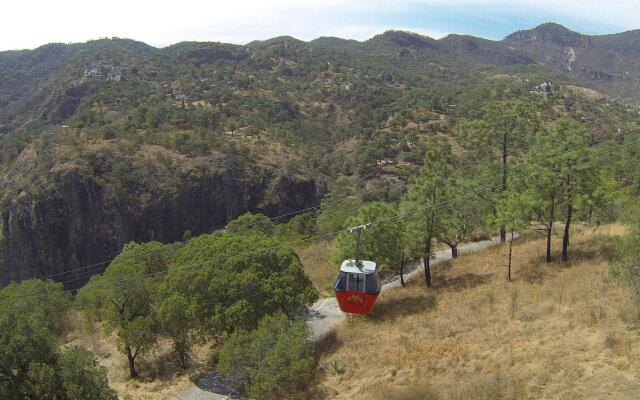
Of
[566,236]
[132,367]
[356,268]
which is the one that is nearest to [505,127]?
[566,236]

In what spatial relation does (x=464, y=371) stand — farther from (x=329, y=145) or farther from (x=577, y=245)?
(x=329, y=145)

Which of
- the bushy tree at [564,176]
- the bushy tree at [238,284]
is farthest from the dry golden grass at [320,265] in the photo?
the bushy tree at [564,176]

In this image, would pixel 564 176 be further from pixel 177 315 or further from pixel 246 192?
pixel 246 192

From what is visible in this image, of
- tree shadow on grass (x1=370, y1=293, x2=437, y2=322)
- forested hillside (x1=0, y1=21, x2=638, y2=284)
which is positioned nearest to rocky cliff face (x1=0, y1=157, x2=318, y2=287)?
forested hillside (x1=0, y1=21, x2=638, y2=284)

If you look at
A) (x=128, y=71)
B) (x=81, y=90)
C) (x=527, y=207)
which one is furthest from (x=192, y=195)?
(x=128, y=71)

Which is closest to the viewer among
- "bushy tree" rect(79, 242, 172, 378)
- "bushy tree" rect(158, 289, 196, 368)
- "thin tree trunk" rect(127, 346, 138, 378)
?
"bushy tree" rect(158, 289, 196, 368)

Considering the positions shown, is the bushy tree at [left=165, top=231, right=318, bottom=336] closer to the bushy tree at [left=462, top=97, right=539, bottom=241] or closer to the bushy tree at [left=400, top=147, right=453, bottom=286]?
the bushy tree at [left=400, top=147, right=453, bottom=286]

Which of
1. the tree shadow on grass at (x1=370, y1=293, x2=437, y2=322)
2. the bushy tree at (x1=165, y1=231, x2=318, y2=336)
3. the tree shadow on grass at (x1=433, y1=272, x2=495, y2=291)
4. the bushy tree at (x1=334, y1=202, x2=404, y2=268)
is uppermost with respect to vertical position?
the bushy tree at (x1=334, y1=202, x2=404, y2=268)
